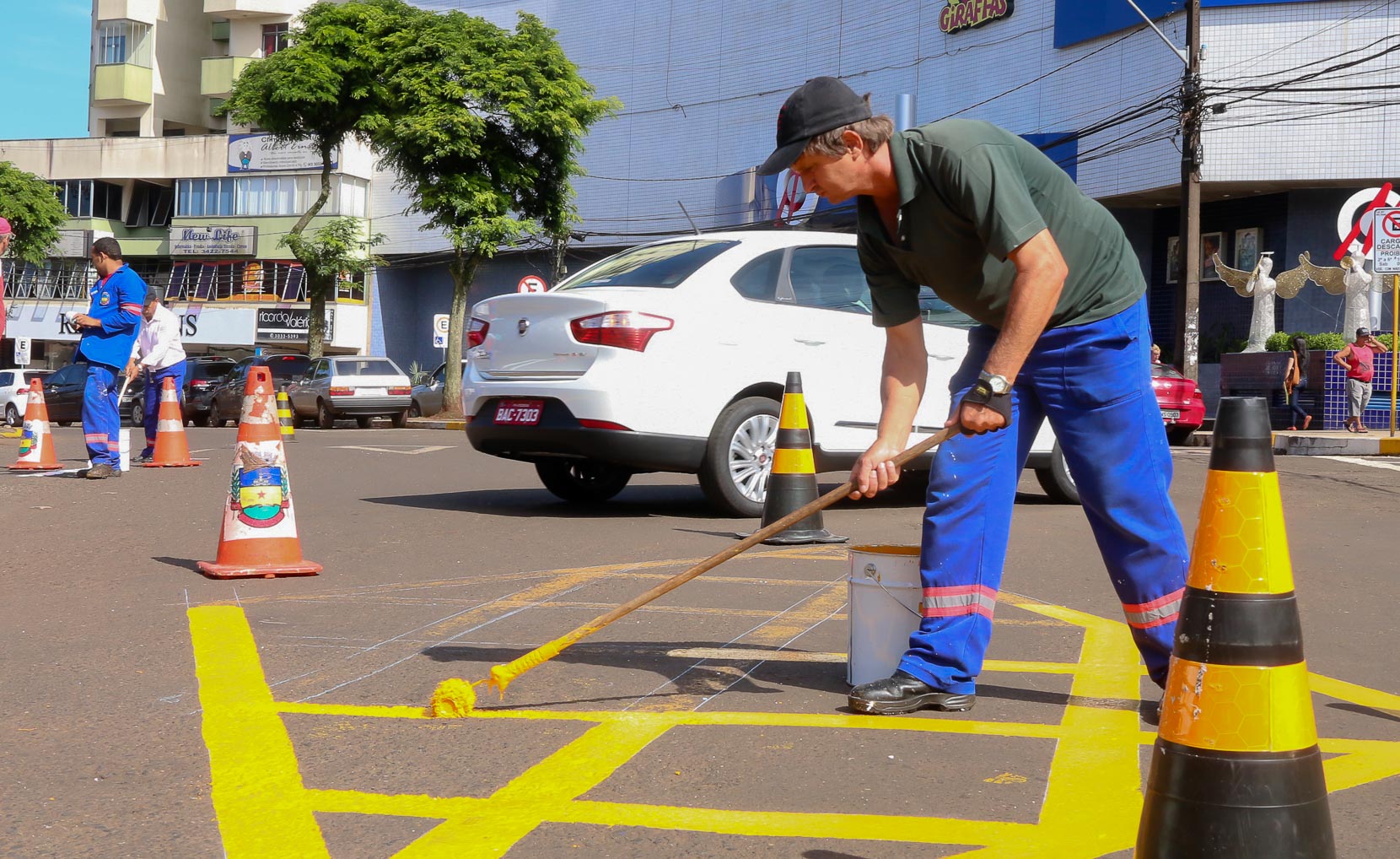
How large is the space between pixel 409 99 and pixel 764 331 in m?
25.5

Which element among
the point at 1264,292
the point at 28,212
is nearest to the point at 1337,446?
the point at 1264,292

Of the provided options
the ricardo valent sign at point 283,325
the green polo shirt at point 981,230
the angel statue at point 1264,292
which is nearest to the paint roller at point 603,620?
the green polo shirt at point 981,230

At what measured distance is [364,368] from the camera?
2881cm

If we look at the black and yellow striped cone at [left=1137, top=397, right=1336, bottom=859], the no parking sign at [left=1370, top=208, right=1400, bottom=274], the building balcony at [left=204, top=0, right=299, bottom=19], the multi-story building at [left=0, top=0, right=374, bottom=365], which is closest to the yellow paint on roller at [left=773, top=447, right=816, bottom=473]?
the black and yellow striped cone at [left=1137, top=397, right=1336, bottom=859]

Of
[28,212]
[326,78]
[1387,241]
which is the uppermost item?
[326,78]

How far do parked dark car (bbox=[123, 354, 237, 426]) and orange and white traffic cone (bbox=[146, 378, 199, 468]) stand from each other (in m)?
17.2

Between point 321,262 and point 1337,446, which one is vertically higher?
point 321,262

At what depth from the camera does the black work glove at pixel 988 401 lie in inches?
138

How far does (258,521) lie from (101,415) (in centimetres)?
532

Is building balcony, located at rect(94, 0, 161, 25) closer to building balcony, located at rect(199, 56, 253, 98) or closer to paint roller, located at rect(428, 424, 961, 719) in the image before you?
building balcony, located at rect(199, 56, 253, 98)

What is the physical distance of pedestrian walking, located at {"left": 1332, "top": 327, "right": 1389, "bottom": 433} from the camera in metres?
21.6

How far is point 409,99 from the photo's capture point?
105 ft

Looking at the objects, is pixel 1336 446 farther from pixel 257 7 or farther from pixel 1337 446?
pixel 257 7

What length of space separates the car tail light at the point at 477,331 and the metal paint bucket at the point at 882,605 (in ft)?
16.2
